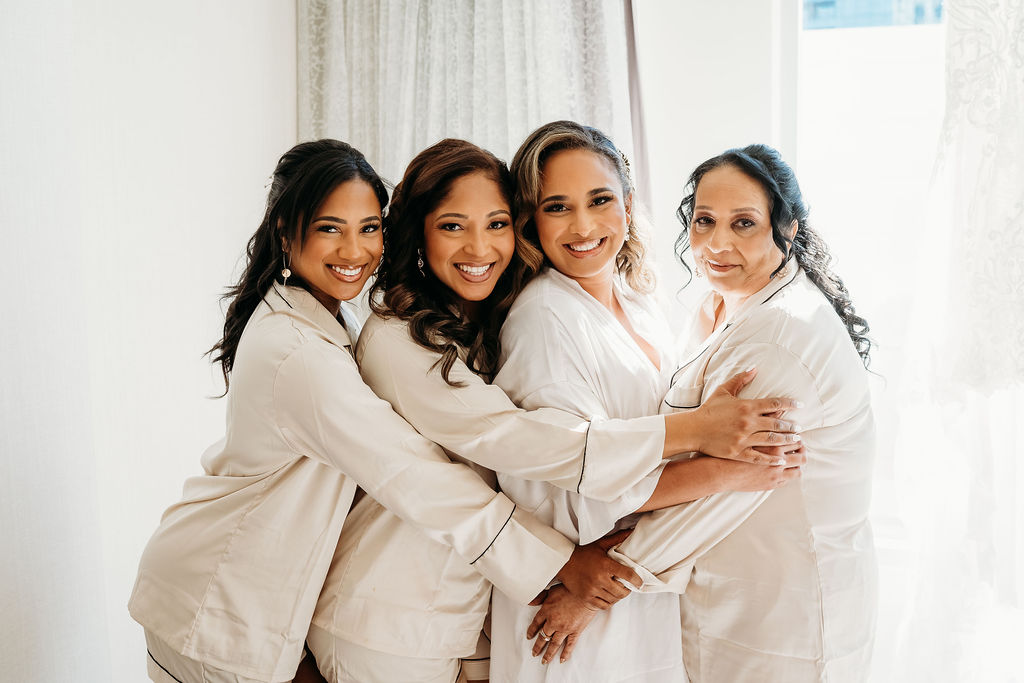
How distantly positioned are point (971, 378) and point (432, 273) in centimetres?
132

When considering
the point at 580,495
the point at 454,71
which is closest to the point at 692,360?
the point at 580,495

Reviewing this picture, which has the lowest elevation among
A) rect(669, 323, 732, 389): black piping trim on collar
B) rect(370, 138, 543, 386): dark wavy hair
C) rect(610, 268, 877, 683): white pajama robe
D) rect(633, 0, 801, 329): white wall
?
rect(610, 268, 877, 683): white pajama robe

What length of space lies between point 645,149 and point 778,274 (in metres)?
0.87

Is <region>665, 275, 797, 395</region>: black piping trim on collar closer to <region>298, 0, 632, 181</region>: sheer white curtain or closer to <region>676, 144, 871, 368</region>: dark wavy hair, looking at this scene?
<region>676, 144, 871, 368</region>: dark wavy hair

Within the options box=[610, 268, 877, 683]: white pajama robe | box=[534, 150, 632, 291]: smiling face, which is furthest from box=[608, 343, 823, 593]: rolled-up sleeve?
box=[534, 150, 632, 291]: smiling face

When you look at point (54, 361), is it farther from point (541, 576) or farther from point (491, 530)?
point (541, 576)

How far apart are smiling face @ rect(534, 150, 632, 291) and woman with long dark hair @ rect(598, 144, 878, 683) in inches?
13.6

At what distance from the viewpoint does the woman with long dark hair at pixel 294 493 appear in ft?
5.22

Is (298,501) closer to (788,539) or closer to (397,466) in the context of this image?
(397,466)

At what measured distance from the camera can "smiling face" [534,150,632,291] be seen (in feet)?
6.14

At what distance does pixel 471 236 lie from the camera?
1812mm

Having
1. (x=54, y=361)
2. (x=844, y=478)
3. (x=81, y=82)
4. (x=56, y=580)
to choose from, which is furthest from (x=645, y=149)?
(x=56, y=580)

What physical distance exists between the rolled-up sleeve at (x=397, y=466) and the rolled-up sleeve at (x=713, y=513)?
20 cm

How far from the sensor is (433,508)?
1.60 m
